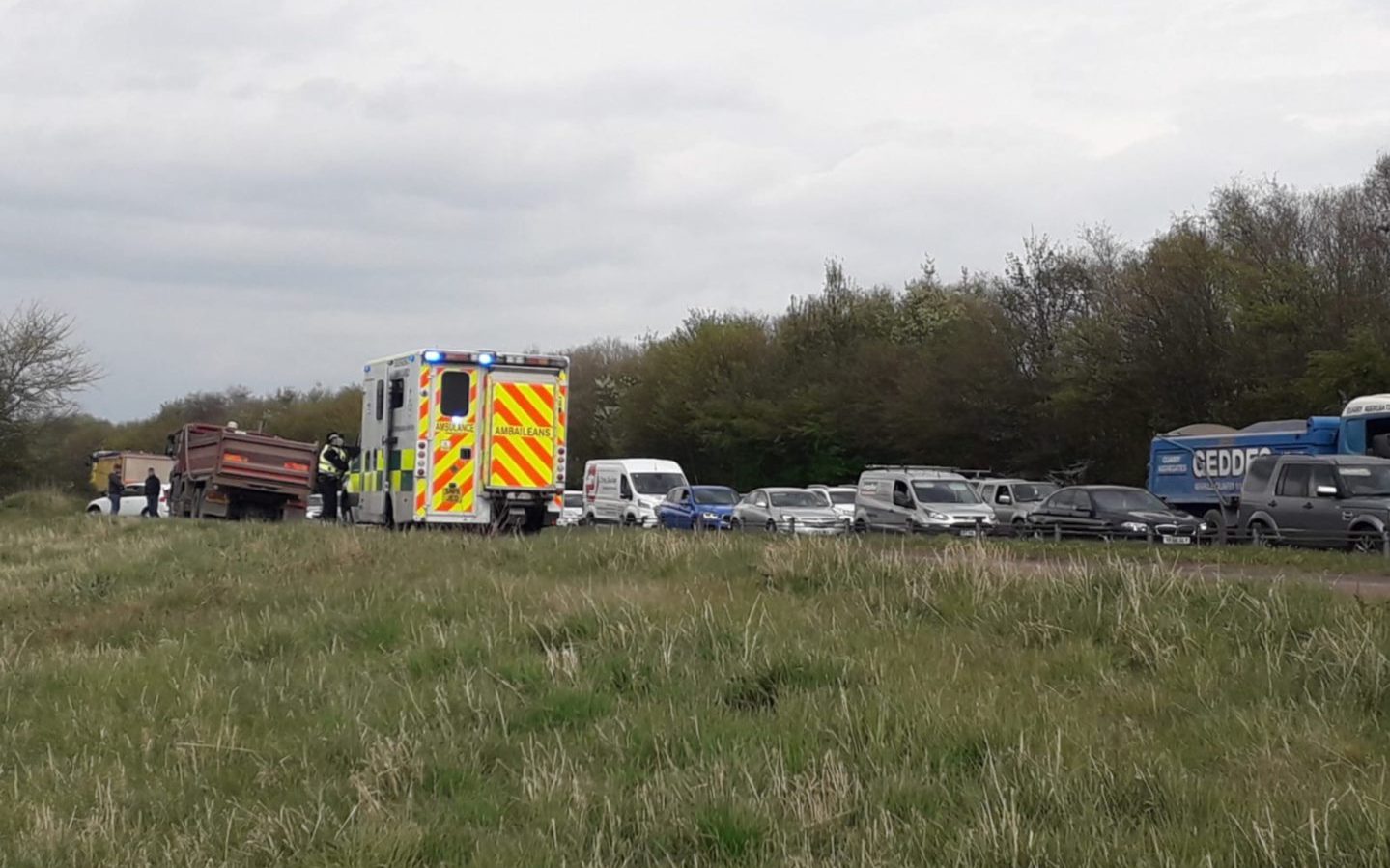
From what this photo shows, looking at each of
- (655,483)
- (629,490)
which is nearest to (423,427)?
(629,490)

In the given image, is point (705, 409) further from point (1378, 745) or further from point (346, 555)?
point (1378, 745)

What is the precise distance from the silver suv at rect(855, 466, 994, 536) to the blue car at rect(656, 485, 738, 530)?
3.39m

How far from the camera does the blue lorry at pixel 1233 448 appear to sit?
2828 cm

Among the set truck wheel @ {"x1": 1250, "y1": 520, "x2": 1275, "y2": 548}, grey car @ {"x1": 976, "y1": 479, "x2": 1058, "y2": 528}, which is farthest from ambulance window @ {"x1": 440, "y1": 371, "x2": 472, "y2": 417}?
grey car @ {"x1": 976, "y1": 479, "x2": 1058, "y2": 528}

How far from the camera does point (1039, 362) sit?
50875 mm

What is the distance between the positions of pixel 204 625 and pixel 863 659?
241 inches

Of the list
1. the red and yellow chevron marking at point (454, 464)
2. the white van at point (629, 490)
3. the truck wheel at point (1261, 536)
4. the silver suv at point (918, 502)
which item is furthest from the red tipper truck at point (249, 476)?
the truck wheel at point (1261, 536)

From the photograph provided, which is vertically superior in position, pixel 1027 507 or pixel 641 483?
pixel 641 483

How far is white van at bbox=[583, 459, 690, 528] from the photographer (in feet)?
119

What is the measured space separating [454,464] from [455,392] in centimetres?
100

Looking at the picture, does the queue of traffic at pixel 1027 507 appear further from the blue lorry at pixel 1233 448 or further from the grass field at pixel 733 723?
the grass field at pixel 733 723

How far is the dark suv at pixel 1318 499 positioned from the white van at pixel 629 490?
1571 centimetres

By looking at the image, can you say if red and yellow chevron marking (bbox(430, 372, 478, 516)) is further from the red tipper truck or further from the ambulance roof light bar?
the red tipper truck

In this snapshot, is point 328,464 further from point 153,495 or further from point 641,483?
point 153,495
